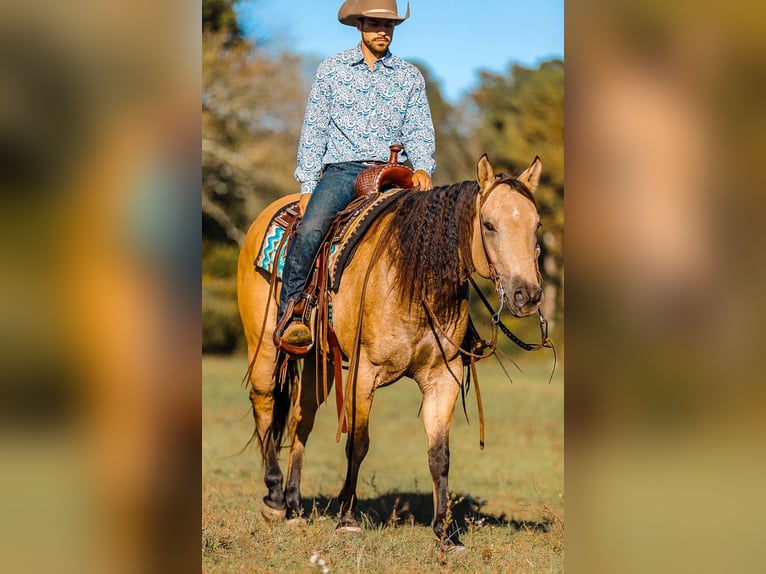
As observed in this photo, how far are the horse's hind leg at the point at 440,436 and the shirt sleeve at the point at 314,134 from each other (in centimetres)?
171

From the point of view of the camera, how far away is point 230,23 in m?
26.7

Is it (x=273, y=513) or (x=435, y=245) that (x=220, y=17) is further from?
(x=435, y=245)

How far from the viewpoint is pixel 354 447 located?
6129 mm

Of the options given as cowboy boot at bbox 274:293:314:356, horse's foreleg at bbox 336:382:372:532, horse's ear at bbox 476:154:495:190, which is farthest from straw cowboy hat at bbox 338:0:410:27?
horse's foreleg at bbox 336:382:372:532

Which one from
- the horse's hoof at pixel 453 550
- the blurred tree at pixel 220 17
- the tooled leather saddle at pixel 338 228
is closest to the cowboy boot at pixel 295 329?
the tooled leather saddle at pixel 338 228

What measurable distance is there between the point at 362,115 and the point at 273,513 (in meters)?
2.98

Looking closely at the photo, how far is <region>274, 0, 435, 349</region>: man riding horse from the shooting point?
627 cm

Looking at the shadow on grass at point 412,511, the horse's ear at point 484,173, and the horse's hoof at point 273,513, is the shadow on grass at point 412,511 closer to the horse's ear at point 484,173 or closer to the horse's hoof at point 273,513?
the horse's hoof at point 273,513

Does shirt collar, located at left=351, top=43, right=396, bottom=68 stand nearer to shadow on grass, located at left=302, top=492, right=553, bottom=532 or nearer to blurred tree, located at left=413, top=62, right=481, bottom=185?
shadow on grass, located at left=302, top=492, right=553, bottom=532

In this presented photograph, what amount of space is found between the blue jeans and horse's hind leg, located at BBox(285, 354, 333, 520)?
3.07ft

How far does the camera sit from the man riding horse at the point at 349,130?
6266 mm

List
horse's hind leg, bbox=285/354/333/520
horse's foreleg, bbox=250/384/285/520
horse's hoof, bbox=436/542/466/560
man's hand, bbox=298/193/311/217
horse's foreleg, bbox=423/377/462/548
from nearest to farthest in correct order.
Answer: horse's hoof, bbox=436/542/466/560 → horse's foreleg, bbox=423/377/462/548 → man's hand, bbox=298/193/311/217 → horse's foreleg, bbox=250/384/285/520 → horse's hind leg, bbox=285/354/333/520
